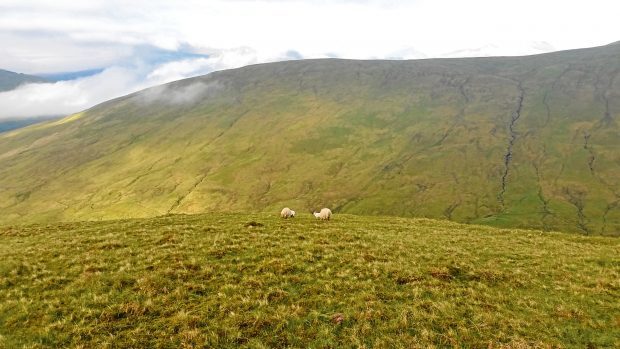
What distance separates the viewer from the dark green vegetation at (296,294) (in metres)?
15.5

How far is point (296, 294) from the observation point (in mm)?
19047

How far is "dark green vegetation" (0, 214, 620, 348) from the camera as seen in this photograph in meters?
15.5

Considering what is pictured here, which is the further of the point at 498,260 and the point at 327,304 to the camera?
the point at 498,260

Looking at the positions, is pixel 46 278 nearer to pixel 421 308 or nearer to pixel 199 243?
pixel 199 243

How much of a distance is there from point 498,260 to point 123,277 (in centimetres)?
2376

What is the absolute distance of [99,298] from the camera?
17.9 meters

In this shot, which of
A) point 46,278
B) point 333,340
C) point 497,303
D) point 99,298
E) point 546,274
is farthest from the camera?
point 546,274

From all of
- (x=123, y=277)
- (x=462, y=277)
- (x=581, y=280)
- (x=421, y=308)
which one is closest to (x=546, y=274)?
(x=581, y=280)

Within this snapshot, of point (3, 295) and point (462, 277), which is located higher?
point (3, 295)

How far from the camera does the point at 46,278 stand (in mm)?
20625

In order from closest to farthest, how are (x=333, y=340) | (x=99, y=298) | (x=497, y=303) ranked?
(x=333, y=340) → (x=99, y=298) → (x=497, y=303)

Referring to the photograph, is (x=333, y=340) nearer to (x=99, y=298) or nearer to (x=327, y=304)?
(x=327, y=304)

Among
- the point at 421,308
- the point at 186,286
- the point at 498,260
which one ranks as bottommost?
the point at 498,260

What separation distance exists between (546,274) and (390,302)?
481 inches
